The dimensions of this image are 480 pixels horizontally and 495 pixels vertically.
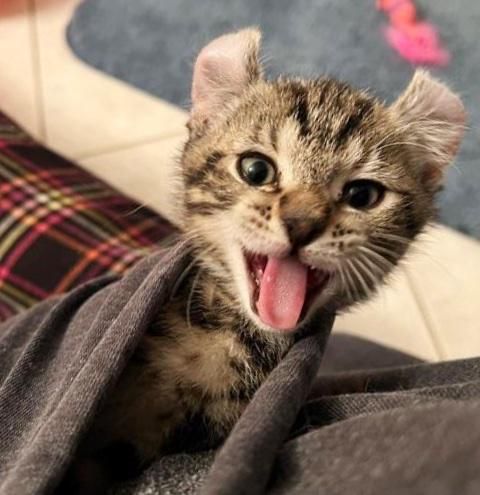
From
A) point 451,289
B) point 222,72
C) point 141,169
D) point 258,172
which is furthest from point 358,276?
point 141,169

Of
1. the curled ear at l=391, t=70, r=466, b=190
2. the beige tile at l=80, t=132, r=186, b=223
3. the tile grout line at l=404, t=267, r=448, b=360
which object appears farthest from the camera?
the beige tile at l=80, t=132, r=186, b=223

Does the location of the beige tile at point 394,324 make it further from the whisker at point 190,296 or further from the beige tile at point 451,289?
the whisker at point 190,296

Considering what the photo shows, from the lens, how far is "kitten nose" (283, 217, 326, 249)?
2.10 feet

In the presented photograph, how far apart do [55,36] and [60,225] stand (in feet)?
2.47

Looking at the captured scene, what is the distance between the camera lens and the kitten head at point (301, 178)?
2.19 feet

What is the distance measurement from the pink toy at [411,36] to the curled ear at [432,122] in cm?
91

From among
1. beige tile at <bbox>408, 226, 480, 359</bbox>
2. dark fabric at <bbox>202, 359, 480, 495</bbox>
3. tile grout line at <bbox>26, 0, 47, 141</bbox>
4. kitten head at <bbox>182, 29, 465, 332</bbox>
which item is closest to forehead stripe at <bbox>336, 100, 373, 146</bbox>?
kitten head at <bbox>182, 29, 465, 332</bbox>

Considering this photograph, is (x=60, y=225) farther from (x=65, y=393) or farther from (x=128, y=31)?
(x=128, y=31)

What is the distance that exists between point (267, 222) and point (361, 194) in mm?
119

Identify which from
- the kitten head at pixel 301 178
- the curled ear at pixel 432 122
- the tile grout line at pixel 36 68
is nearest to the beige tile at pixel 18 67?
the tile grout line at pixel 36 68

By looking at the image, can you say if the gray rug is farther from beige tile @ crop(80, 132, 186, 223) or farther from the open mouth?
the open mouth

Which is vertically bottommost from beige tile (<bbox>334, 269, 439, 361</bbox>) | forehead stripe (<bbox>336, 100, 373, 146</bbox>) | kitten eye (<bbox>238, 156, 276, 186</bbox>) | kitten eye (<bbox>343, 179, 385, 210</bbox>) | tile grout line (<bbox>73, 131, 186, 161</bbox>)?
beige tile (<bbox>334, 269, 439, 361</bbox>)

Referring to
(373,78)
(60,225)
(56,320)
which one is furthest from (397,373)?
(373,78)

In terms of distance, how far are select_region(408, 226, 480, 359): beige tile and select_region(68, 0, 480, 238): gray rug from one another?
37cm
